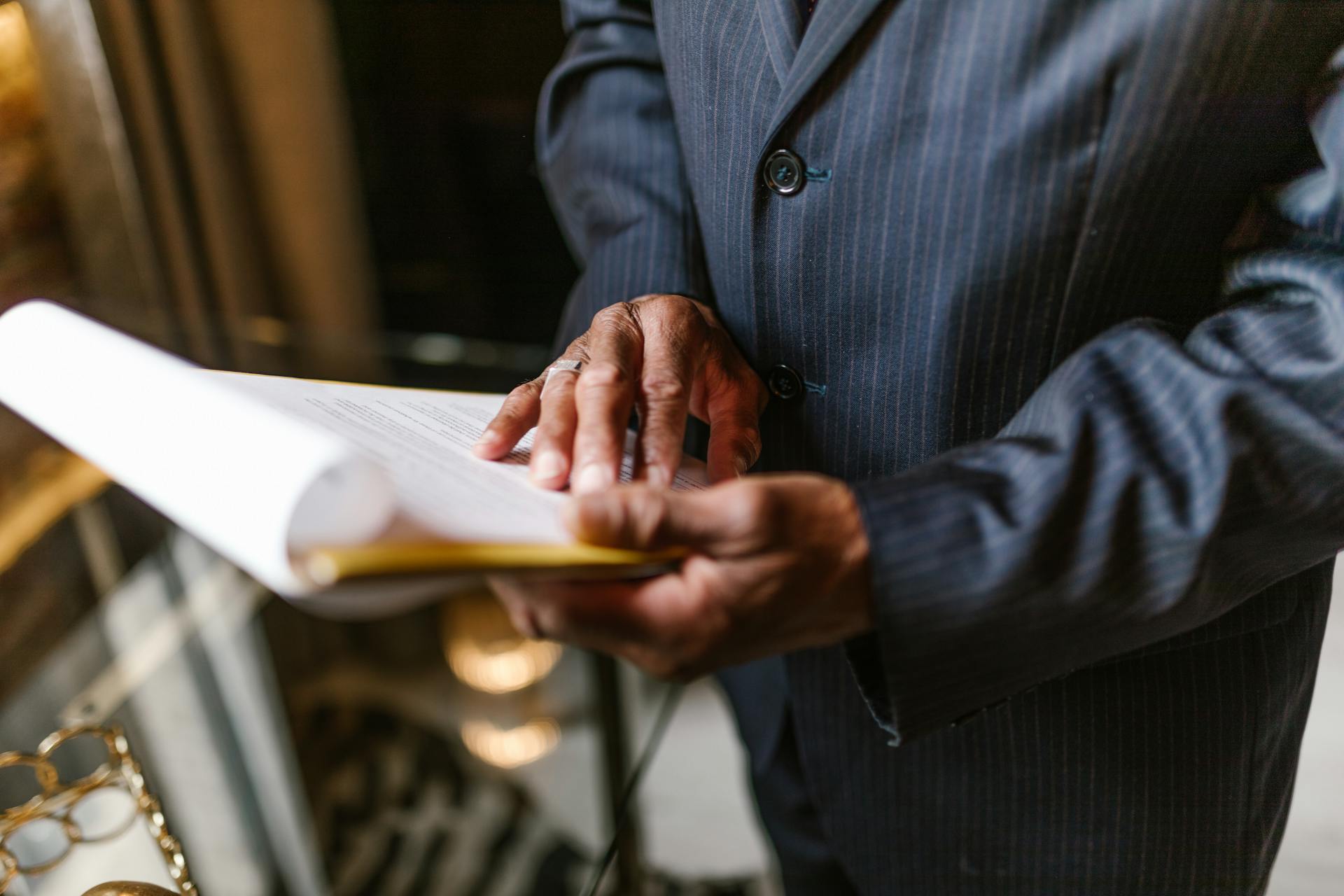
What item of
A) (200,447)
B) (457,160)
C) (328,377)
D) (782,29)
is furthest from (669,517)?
(457,160)

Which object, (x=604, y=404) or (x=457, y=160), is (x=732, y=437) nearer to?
(x=604, y=404)

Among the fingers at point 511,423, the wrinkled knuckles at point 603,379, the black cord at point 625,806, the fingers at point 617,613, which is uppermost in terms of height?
the wrinkled knuckles at point 603,379

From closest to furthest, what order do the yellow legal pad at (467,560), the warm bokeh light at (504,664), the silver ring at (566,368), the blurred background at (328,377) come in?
the yellow legal pad at (467,560) → the silver ring at (566,368) → the blurred background at (328,377) → the warm bokeh light at (504,664)

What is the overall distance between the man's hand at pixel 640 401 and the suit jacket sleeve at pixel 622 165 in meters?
0.09

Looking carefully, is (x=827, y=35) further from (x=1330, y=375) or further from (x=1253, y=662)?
(x=1253, y=662)

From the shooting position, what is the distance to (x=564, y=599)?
1.30 feet

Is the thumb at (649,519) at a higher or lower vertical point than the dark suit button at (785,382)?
higher

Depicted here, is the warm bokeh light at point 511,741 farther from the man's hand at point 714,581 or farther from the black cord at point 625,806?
the man's hand at point 714,581

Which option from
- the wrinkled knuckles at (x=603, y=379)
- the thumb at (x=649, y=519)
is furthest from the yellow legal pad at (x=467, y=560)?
the wrinkled knuckles at (x=603, y=379)

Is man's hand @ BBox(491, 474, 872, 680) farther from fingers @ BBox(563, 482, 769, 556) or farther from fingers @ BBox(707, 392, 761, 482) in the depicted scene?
fingers @ BBox(707, 392, 761, 482)

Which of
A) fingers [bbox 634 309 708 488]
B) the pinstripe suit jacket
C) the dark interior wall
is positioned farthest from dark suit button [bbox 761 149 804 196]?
the dark interior wall

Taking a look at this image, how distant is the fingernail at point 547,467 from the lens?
0.46 metres

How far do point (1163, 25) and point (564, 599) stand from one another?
0.44 meters

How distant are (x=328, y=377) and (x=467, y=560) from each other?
3.87 feet
